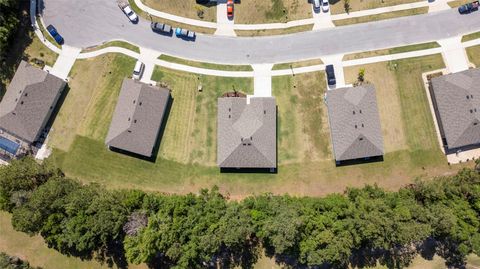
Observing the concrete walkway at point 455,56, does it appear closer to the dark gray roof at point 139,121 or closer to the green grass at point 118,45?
the dark gray roof at point 139,121

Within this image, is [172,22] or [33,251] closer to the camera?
[33,251]

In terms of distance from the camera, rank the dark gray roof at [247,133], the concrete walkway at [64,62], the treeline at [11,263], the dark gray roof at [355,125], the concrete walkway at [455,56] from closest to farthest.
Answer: the treeline at [11,263] < the dark gray roof at [355,125] < the dark gray roof at [247,133] < the concrete walkway at [455,56] < the concrete walkway at [64,62]

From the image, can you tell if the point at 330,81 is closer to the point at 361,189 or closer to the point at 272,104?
the point at 272,104

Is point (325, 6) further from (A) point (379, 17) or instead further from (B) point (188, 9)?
(B) point (188, 9)

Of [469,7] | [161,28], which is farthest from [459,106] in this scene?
[161,28]

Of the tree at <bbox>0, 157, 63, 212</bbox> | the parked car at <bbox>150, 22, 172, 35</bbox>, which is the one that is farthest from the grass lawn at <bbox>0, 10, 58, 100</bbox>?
the parked car at <bbox>150, 22, 172, 35</bbox>

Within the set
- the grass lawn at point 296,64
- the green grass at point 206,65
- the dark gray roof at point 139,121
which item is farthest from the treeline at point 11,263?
the grass lawn at point 296,64
